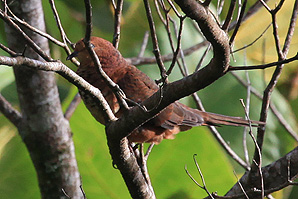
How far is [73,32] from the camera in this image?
15.9 ft

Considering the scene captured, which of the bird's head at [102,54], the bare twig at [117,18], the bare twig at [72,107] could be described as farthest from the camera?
the bare twig at [72,107]

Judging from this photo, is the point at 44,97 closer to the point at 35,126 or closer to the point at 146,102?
the point at 35,126

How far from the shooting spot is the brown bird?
3020mm

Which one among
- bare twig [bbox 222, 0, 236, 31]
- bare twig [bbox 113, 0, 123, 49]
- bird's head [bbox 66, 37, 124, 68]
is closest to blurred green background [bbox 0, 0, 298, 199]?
bird's head [bbox 66, 37, 124, 68]

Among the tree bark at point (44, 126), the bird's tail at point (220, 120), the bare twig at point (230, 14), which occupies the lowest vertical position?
the bare twig at point (230, 14)

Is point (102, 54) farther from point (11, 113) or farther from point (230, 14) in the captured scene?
point (230, 14)

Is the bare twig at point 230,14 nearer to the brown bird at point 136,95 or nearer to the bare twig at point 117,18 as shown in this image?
the bare twig at point 117,18

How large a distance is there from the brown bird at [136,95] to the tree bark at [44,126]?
0.27 m

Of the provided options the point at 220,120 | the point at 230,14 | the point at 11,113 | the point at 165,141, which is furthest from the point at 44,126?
the point at 230,14

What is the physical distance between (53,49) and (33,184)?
4.69 feet

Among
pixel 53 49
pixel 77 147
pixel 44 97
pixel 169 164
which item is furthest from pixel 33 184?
pixel 53 49

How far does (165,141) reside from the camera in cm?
360

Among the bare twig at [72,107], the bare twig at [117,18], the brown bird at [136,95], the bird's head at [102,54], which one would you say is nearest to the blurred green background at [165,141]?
the bare twig at [72,107]

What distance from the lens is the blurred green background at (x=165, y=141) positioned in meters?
3.51
